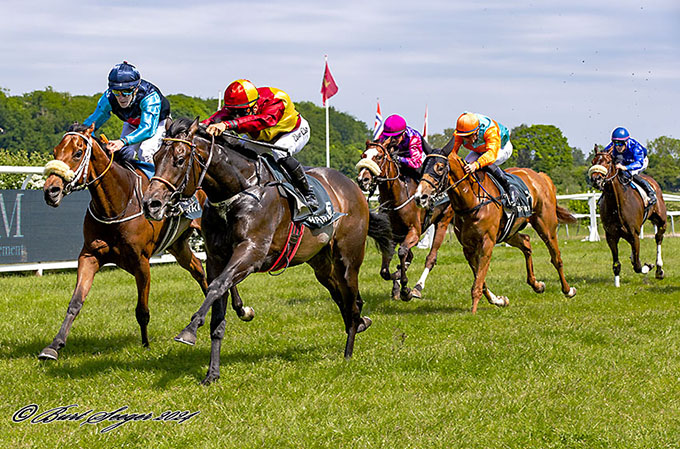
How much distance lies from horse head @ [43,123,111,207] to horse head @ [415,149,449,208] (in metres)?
3.45

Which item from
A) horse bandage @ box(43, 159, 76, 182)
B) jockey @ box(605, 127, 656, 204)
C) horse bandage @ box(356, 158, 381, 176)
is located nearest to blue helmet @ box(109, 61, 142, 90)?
horse bandage @ box(43, 159, 76, 182)

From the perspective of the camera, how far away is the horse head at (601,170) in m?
11.4

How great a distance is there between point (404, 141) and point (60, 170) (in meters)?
5.77

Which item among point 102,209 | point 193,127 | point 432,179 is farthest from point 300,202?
point 432,179

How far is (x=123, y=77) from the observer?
7023mm

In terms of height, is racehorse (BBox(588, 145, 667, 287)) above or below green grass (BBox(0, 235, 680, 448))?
above

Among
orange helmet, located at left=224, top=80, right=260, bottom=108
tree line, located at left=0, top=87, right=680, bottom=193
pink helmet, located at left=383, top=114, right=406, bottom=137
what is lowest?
tree line, located at left=0, top=87, right=680, bottom=193

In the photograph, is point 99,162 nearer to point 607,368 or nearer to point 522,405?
point 522,405

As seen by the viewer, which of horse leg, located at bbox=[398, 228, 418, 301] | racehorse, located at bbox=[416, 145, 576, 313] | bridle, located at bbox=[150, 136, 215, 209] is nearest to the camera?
bridle, located at bbox=[150, 136, 215, 209]

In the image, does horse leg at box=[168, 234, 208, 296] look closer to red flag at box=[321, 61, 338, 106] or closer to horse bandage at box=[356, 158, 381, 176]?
horse bandage at box=[356, 158, 381, 176]

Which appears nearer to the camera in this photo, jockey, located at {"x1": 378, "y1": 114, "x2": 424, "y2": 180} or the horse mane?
the horse mane

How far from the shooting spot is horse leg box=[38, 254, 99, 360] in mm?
5926

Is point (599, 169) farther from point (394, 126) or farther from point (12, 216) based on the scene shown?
point (12, 216)

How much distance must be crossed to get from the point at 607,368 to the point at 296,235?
264 centimetres
